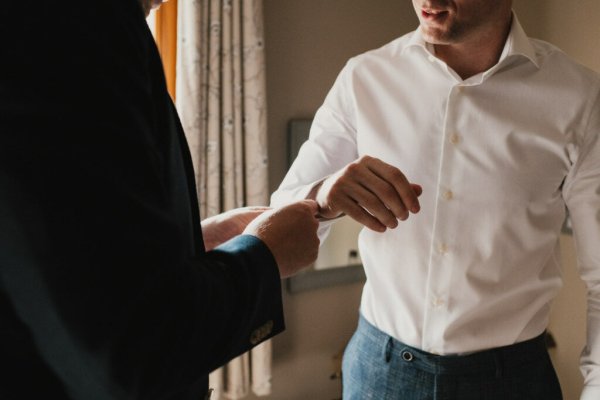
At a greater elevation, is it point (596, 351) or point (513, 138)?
point (513, 138)

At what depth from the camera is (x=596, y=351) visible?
3.73ft

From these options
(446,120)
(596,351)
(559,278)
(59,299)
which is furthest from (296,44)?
(59,299)

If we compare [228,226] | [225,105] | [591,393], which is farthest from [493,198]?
[225,105]

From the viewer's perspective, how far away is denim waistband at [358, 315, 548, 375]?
3.74ft

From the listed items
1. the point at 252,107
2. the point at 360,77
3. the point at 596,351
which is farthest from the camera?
the point at 252,107

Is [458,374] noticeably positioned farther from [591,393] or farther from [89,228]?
[89,228]

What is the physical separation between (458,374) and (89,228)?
0.95 meters

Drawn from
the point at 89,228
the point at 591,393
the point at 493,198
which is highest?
the point at 89,228

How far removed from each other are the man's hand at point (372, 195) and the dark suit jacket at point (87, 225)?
0.47 m

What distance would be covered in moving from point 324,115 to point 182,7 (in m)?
1.14

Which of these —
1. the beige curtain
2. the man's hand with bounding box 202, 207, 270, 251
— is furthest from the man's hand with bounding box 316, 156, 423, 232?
the beige curtain

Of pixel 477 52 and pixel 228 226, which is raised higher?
pixel 477 52

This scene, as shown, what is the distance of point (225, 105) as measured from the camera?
229 cm

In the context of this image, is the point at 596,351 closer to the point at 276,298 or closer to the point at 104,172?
the point at 276,298
